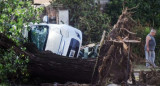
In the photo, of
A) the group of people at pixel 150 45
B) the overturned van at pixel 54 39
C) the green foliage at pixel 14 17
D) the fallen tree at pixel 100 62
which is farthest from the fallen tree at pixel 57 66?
the group of people at pixel 150 45

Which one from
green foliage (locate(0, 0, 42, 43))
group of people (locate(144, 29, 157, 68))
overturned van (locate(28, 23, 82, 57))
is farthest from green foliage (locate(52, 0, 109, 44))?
green foliage (locate(0, 0, 42, 43))

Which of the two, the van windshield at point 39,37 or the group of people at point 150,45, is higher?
the van windshield at point 39,37

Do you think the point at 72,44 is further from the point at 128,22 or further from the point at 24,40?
the point at 128,22

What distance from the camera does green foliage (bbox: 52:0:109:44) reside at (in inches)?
696

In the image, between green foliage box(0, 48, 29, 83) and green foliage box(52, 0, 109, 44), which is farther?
green foliage box(52, 0, 109, 44)

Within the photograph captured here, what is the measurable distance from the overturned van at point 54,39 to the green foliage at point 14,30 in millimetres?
1311

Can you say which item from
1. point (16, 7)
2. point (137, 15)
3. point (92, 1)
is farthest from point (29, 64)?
point (137, 15)

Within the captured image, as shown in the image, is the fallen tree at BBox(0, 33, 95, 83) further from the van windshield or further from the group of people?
the group of people

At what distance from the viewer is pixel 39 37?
11281 mm

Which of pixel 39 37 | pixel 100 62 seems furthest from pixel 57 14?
pixel 100 62

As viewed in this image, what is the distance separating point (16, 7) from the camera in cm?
948

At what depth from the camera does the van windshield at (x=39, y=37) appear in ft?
36.6

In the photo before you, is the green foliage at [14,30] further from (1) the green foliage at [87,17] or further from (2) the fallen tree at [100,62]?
(1) the green foliage at [87,17]

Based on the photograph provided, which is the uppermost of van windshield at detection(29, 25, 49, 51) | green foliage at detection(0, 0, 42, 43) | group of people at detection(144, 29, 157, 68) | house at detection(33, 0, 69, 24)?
green foliage at detection(0, 0, 42, 43)
